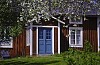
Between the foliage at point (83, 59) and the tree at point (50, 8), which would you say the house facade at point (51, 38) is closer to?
the foliage at point (83, 59)

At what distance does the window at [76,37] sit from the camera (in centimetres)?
2534

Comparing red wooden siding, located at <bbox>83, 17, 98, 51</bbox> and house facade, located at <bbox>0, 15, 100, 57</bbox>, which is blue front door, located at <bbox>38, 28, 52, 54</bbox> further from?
red wooden siding, located at <bbox>83, 17, 98, 51</bbox>

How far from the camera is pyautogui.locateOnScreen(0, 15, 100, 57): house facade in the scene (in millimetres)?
24391

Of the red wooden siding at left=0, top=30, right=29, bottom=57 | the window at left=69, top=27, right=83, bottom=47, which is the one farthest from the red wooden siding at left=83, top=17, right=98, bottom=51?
the red wooden siding at left=0, top=30, right=29, bottom=57

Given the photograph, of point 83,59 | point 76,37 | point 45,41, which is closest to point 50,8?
point 83,59

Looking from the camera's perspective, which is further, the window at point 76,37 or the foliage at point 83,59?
the window at point 76,37

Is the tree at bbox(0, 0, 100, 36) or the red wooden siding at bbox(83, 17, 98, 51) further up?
the tree at bbox(0, 0, 100, 36)

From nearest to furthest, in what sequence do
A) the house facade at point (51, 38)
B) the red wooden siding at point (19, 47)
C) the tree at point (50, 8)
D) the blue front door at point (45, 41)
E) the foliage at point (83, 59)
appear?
the tree at point (50, 8), the foliage at point (83, 59), the house facade at point (51, 38), the red wooden siding at point (19, 47), the blue front door at point (45, 41)

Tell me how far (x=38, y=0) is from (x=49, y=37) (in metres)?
17.0

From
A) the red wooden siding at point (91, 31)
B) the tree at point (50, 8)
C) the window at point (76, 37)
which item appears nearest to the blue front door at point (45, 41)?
the window at point (76, 37)

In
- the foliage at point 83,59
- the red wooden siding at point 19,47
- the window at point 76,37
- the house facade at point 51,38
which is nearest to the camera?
the foliage at point 83,59

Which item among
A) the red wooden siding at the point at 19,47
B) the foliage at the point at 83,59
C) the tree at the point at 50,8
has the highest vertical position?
the tree at the point at 50,8

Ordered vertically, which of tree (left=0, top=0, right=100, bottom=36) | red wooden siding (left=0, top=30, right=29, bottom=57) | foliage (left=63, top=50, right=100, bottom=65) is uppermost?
tree (left=0, top=0, right=100, bottom=36)

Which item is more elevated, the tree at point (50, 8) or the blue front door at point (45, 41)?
the tree at point (50, 8)
